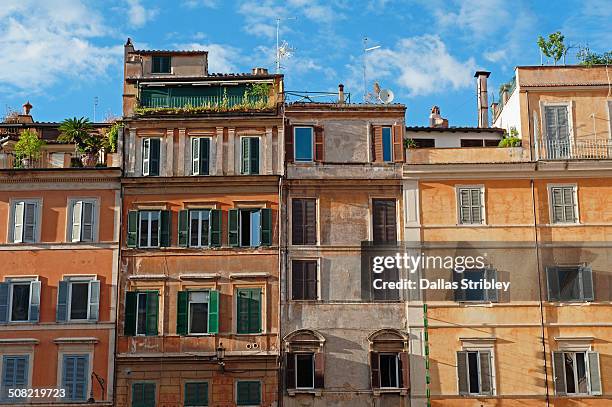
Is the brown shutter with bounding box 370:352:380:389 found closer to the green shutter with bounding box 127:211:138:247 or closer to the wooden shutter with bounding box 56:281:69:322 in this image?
the green shutter with bounding box 127:211:138:247

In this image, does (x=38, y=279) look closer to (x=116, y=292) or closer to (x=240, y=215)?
(x=116, y=292)

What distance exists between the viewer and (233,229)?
3834cm

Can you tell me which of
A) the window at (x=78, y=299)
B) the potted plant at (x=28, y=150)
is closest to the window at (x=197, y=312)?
the window at (x=78, y=299)

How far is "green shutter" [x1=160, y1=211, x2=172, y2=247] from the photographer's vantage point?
1511 inches

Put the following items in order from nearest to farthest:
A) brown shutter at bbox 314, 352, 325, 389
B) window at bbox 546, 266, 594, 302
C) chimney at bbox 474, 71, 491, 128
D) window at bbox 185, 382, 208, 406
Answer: brown shutter at bbox 314, 352, 325, 389
window at bbox 185, 382, 208, 406
window at bbox 546, 266, 594, 302
chimney at bbox 474, 71, 491, 128

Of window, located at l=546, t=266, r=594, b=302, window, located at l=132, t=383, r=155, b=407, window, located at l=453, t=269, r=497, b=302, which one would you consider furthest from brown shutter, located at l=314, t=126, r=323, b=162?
window, located at l=132, t=383, r=155, b=407

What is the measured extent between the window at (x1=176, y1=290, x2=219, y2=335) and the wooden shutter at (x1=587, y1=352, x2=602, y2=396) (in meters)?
14.2

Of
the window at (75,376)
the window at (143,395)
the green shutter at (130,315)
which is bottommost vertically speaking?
the window at (143,395)

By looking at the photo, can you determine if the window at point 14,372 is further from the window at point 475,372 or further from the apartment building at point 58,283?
the window at point 475,372

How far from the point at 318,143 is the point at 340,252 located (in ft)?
15.1

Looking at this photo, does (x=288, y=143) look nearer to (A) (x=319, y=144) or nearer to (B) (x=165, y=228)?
(A) (x=319, y=144)

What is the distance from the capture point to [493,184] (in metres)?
38.5

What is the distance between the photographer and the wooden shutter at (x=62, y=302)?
3794 centimetres

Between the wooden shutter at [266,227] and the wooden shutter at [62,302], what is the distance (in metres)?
7.94
